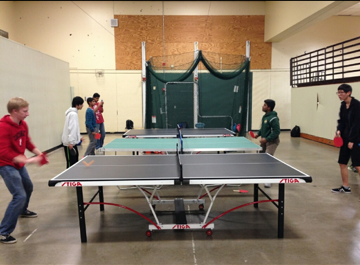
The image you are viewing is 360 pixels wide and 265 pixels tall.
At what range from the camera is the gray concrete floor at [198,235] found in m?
2.54

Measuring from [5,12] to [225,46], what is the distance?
870 cm

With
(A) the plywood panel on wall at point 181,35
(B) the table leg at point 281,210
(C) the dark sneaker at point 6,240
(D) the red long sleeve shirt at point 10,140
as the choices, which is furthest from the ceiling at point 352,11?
(C) the dark sneaker at point 6,240

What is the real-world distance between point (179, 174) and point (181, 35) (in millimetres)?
9973

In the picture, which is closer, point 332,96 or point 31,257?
point 31,257

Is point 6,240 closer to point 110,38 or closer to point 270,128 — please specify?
point 270,128

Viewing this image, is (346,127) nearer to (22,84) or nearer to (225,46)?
(22,84)

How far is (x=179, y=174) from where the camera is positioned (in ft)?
8.56

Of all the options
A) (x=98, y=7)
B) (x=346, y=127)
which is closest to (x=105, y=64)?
(x=98, y=7)

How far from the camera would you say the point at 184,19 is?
11.4 meters

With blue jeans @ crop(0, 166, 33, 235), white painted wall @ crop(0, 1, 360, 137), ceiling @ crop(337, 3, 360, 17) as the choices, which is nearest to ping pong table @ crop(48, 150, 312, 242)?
blue jeans @ crop(0, 166, 33, 235)

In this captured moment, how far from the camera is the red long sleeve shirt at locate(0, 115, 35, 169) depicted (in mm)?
2662

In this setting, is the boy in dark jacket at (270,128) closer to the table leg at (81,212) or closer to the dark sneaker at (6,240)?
the table leg at (81,212)

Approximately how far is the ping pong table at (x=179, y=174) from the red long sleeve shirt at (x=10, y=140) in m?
0.54

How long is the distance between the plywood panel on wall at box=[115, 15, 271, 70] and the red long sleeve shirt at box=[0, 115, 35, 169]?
9.13 metres
